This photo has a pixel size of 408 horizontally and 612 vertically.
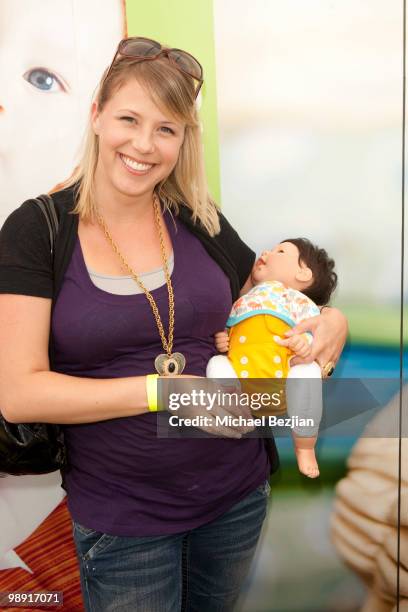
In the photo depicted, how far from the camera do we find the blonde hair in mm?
1264

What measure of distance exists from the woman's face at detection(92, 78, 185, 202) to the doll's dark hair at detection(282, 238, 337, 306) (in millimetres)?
521

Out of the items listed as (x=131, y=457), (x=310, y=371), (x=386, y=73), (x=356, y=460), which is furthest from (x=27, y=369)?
(x=386, y=73)

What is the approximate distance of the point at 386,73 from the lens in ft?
5.59

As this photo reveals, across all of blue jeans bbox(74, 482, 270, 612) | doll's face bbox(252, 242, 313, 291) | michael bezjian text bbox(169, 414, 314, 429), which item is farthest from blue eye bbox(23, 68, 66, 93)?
blue jeans bbox(74, 482, 270, 612)

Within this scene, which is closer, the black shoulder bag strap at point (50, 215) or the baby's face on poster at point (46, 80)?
the black shoulder bag strap at point (50, 215)

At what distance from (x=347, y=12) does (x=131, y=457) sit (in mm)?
1299

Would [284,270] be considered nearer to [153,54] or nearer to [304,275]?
[304,275]

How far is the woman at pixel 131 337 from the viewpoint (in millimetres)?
1227

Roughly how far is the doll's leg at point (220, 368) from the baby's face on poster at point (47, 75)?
77 cm

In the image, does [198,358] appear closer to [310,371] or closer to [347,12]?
[310,371]

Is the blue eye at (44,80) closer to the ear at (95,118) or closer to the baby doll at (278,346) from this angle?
the ear at (95,118)

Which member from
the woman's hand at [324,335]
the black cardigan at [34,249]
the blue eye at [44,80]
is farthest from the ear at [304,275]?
the blue eye at [44,80]

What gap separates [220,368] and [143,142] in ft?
1.75

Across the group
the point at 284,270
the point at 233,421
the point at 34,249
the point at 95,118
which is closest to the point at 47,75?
the point at 95,118
